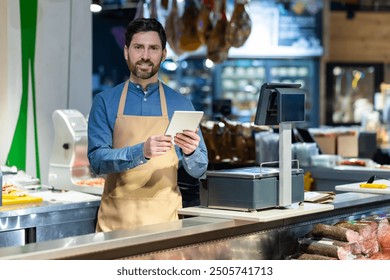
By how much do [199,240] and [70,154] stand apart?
86.7 inches

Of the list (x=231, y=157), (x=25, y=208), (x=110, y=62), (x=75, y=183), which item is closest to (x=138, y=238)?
(x=25, y=208)

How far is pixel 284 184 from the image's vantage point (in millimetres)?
3523

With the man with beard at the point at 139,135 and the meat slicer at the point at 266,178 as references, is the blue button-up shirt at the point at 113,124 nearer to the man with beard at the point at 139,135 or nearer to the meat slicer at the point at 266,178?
the man with beard at the point at 139,135

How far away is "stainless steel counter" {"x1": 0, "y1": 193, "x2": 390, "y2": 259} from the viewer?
9.05ft

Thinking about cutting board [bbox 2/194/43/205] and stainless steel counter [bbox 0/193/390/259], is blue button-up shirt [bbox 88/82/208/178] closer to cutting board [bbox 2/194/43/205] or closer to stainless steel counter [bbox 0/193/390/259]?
stainless steel counter [bbox 0/193/390/259]

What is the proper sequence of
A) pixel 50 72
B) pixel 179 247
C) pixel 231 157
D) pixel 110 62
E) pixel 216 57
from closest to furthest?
pixel 179 247 → pixel 50 72 → pixel 231 157 → pixel 216 57 → pixel 110 62

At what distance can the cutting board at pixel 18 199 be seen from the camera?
454cm

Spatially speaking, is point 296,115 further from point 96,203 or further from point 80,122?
point 80,122

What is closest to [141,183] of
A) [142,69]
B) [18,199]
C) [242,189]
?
[142,69]

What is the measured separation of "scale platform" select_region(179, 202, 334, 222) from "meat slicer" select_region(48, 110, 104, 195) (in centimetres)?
178

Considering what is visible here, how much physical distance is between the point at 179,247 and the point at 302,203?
85 centimetres

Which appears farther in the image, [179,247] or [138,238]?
[179,247]

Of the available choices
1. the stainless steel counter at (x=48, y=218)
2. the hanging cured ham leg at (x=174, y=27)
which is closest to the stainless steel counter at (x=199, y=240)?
the stainless steel counter at (x=48, y=218)

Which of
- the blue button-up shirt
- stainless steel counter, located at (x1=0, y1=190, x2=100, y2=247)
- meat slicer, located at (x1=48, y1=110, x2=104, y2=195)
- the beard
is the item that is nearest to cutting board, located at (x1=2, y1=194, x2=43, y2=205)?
stainless steel counter, located at (x1=0, y1=190, x2=100, y2=247)
